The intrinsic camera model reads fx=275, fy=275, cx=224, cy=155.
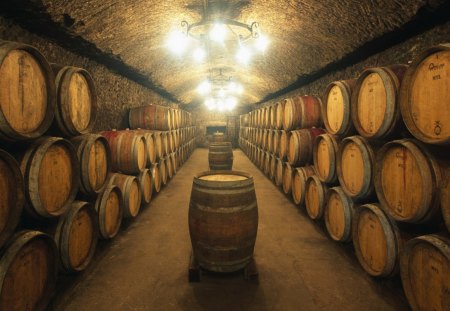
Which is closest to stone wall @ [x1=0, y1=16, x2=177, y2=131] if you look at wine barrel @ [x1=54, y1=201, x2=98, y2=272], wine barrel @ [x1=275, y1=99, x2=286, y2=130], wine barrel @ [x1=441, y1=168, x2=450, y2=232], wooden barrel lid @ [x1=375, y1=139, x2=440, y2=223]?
wine barrel @ [x1=54, y1=201, x2=98, y2=272]

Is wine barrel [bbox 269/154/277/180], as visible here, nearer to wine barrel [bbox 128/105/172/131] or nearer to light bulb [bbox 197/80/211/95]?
wine barrel [bbox 128/105/172/131]

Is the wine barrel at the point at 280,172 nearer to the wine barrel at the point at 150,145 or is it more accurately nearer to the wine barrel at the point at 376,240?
the wine barrel at the point at 150,145

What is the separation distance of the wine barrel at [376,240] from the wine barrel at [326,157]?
0.84m

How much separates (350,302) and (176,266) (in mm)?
1935

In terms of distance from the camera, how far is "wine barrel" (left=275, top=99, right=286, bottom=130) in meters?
6.53

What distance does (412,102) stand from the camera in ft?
7.74

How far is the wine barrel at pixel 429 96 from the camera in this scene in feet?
6.64

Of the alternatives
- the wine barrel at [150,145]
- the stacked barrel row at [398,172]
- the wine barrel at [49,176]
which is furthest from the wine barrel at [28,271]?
the wine barrel at [150,145]

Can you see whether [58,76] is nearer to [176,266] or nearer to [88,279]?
[88,279]

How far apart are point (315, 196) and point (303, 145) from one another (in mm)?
1114

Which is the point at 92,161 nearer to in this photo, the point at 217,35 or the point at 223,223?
the point at 223,223

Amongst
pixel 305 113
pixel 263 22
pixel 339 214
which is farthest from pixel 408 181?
pixel 263 22

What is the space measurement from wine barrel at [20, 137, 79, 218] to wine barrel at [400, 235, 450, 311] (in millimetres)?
3062

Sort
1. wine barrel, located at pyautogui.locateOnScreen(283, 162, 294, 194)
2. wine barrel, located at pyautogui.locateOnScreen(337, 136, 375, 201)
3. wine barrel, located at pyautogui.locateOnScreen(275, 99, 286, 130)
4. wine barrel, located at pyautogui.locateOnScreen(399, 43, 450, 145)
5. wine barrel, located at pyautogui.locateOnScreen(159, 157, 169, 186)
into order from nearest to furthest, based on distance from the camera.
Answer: wine barrel, located at pyautogui.locateOnScreen(399, 43, 450, 145) < wine barrel, located at pyautogui.locateOnScreen(337, 136, 375, 201) < wine barrel, located at pyautogui.locateOnScreen(283, 162, 294, 194) < wine barrel, located at pyautogui.locateOnScreen(275, 99, 286, 130) < wine barrel, located at pyautogui.locateOnScreen(159, 157, 169, 186)
